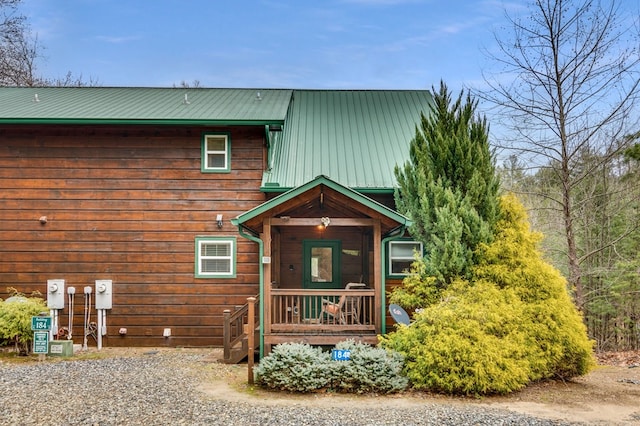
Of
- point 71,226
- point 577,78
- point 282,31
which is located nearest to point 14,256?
point 71,226

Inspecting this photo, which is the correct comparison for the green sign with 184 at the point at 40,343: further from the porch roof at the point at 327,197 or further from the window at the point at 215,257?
the porch roof at the point at 327,197

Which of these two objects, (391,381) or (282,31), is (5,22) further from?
(391,381)

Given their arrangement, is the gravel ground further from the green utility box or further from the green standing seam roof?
the green standing seam roof

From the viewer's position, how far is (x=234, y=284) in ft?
34.4

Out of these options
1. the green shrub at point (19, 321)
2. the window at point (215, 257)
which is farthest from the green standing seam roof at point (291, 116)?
the green shrub at point (19, 321)

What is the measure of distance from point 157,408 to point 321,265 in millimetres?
5641

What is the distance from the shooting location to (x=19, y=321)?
30.0 ft

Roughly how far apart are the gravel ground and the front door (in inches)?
154

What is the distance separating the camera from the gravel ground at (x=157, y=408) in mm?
Result: 5598

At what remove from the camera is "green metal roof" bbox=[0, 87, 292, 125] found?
10.3 meters

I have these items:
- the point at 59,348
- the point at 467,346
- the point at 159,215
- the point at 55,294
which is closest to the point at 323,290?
the point at 467,346

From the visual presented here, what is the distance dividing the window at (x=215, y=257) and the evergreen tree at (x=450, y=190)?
149 inches

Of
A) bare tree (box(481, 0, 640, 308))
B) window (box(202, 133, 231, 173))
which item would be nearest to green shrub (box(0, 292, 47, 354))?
window (box(202, 133, 231, 173))

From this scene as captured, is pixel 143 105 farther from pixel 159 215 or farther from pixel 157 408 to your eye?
pixel 157 408
